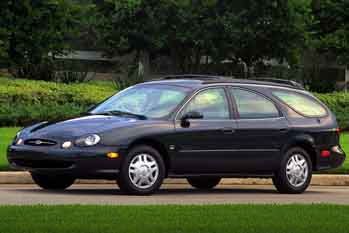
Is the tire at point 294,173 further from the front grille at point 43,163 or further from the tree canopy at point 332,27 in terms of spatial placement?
the tree canopy at point 332,27

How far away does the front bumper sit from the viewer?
492 inches

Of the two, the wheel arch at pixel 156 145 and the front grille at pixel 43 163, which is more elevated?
the wheel arch at pixel 156 145

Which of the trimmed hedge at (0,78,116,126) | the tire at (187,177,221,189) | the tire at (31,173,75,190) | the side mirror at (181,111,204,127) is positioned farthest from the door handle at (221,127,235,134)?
the trimmed hedge at (0,78,116,126)

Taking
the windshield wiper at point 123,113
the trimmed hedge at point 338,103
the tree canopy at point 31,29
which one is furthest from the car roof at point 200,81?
the tree canopy at point 31,29

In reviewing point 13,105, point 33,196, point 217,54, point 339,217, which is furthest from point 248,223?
point 217,54

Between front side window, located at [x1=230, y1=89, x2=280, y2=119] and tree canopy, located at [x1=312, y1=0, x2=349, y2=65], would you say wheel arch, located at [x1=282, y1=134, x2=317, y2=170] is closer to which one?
front side window, located at [x1=230, y1=89, x2=280, y2=119]

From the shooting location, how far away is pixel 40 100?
2634cm

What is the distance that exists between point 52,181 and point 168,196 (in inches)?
65.7

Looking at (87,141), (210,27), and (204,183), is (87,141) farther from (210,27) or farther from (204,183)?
(210,27)

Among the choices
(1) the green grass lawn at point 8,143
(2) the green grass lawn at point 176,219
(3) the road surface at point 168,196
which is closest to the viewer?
(2) the green grass lawn at point 176,219

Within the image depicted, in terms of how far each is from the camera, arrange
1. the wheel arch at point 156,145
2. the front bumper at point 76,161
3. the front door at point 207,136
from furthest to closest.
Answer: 1. the front door at point 207,136
2. the wheel arch at point 156,145
3. the front bumper at point 76,161

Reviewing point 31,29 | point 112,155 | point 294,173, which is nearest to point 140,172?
point 112,155

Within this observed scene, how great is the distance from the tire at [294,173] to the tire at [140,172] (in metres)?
2.04

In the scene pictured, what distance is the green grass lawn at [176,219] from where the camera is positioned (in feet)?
27.5
